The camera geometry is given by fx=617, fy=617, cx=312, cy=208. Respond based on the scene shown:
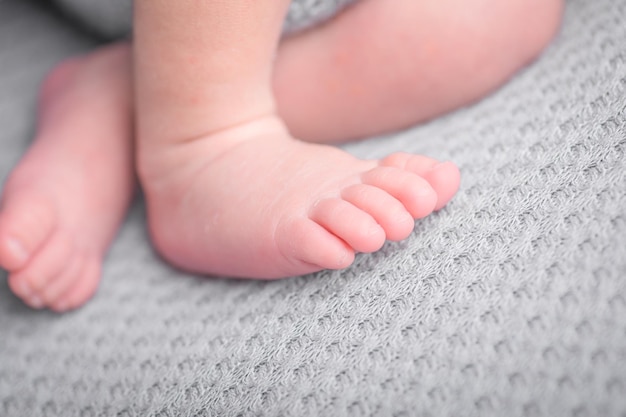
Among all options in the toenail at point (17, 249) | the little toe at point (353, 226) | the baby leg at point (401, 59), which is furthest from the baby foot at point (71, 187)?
the little toe at point (353, 226)

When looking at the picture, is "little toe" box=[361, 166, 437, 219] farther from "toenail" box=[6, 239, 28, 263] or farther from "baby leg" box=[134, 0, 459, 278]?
"toenail" box=[6, 239, 28, 263]

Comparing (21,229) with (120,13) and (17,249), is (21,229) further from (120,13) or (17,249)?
(120,13)

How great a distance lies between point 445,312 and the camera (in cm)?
47

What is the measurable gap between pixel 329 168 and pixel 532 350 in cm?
23

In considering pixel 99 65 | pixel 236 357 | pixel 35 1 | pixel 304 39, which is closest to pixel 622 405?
pixel 236 357

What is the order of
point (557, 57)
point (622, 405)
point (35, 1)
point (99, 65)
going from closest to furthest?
point (622, 405) → point (557, 57) → point (99, 65) → point (35, 1)

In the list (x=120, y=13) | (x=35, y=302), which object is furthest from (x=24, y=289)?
(x=120, y=13)

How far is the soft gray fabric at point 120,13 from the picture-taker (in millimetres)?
653

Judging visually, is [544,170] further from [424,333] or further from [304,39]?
[304,39]

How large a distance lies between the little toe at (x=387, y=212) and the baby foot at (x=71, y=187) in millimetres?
339

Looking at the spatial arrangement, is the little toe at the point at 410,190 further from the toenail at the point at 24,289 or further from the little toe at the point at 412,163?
the toenail at the point at 24,289

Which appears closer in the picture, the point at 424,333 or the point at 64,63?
the point at 424,333

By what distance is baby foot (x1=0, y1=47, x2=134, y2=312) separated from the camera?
0.62m

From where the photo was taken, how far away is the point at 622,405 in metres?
0.39
